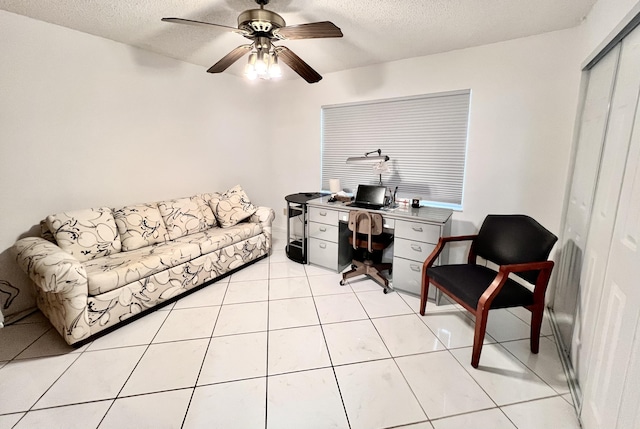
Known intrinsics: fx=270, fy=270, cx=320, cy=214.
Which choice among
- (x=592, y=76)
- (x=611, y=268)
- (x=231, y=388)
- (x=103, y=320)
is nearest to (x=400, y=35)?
(x=592, y=76)

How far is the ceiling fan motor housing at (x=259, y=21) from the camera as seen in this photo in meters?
1.71

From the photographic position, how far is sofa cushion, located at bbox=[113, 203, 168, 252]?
8.43ft

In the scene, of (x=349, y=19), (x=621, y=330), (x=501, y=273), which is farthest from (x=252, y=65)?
(x=621, y=330)

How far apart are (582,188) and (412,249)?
4.21 ft

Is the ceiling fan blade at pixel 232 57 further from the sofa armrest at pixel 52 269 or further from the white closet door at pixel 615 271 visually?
the white closet door at pixel 615 271

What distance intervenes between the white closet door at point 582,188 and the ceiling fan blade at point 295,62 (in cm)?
191

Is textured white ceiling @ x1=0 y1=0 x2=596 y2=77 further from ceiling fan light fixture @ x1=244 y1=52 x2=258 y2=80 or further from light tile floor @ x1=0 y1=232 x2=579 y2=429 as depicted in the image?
light tile floor @ x1=0 y1=232 x2=579 y2=429

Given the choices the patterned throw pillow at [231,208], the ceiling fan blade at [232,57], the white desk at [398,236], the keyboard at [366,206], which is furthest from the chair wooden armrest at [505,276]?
the patterned throw pillow at [231,208]

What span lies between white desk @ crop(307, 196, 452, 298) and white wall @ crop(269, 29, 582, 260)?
522 millimetres

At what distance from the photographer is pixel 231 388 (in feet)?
5.19

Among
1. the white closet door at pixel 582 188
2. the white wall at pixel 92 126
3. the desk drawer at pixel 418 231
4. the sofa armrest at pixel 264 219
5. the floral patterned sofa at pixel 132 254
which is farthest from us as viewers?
the sofa armrest at pixel 264 219

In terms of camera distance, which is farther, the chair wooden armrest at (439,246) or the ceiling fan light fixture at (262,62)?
the chair wooden armrest at (439,246)

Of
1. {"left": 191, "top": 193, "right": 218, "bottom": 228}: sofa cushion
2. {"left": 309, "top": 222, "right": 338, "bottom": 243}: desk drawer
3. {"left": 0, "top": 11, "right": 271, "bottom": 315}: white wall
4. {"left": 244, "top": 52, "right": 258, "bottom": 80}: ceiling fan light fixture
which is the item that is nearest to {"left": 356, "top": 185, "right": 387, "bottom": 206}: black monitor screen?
{"left": 309, "top": 222, "right": 338, "bottom": 243}: desk drawer

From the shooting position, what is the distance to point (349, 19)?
205cm
